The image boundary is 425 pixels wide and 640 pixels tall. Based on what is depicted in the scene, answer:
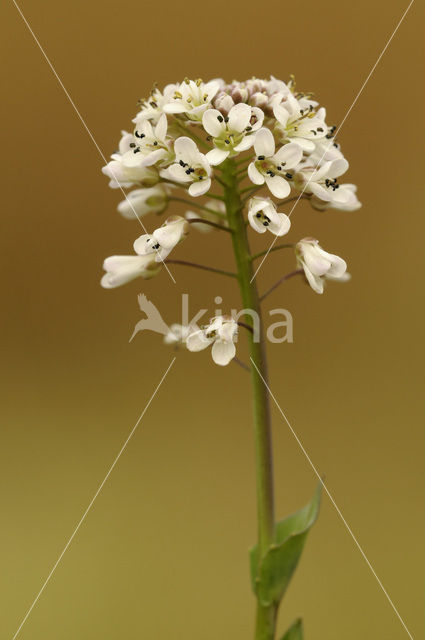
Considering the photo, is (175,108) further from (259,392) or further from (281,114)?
(259,392)

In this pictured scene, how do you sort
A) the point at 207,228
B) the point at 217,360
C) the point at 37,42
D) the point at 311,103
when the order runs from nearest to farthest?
the point at 217,360
the point at 311,103
the point at 207,228
the point at 37,42

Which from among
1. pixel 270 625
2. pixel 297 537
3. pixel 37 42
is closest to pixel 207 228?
pixel 297 537

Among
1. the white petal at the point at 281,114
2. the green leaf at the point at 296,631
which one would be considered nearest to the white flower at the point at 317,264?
the white petal at the point at 281,114

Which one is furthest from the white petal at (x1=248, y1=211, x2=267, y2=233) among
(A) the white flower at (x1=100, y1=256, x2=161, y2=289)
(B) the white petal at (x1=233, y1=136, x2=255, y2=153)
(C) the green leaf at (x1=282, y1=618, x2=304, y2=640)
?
(C) the green leaf at (x1=282, y1=618, x2=304, y2=640)

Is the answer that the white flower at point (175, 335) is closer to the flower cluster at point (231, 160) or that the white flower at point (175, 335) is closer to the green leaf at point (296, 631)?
the flower cluster at point (231, 160)

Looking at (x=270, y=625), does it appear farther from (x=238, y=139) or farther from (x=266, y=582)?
(x=238, y=139)

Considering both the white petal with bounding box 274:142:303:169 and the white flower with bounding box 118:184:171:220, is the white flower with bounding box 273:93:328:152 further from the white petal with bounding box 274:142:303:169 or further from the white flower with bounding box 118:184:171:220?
the white flower with bounding box 118:184:171:220
